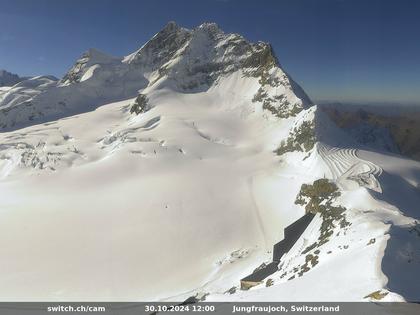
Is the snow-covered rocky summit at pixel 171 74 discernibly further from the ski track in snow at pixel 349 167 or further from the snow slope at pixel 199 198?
the ski track in snow at pixel 349 167

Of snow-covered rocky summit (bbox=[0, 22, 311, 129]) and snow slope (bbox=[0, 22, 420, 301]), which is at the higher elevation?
snow-covered rocky summit (bbox=[0, 22, 311, 129])

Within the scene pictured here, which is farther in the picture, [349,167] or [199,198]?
[199,198]

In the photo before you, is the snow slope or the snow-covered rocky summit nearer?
the snow slope

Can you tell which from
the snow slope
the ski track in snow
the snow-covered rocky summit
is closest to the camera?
the snow slope

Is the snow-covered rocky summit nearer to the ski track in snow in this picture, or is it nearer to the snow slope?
the snow slope

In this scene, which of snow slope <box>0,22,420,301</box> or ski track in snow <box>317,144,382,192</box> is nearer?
snow slope <box>0,22,420,301</box>

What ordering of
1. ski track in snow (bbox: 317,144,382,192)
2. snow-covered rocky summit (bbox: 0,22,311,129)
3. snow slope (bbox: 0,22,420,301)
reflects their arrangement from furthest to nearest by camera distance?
snow-covered rocky summit (bbox: 0,22,311,129), ski track in snow (bbox: 317,144,382,192), snow slope (bbox: 0,22,420,301)

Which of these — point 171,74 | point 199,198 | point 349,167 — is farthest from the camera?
point 171,74

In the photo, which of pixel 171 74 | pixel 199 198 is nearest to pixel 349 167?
pixel 199 198

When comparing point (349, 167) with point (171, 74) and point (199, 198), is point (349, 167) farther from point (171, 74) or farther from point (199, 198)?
point (171, 74)

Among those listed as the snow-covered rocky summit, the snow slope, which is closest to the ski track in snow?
the snow slope
